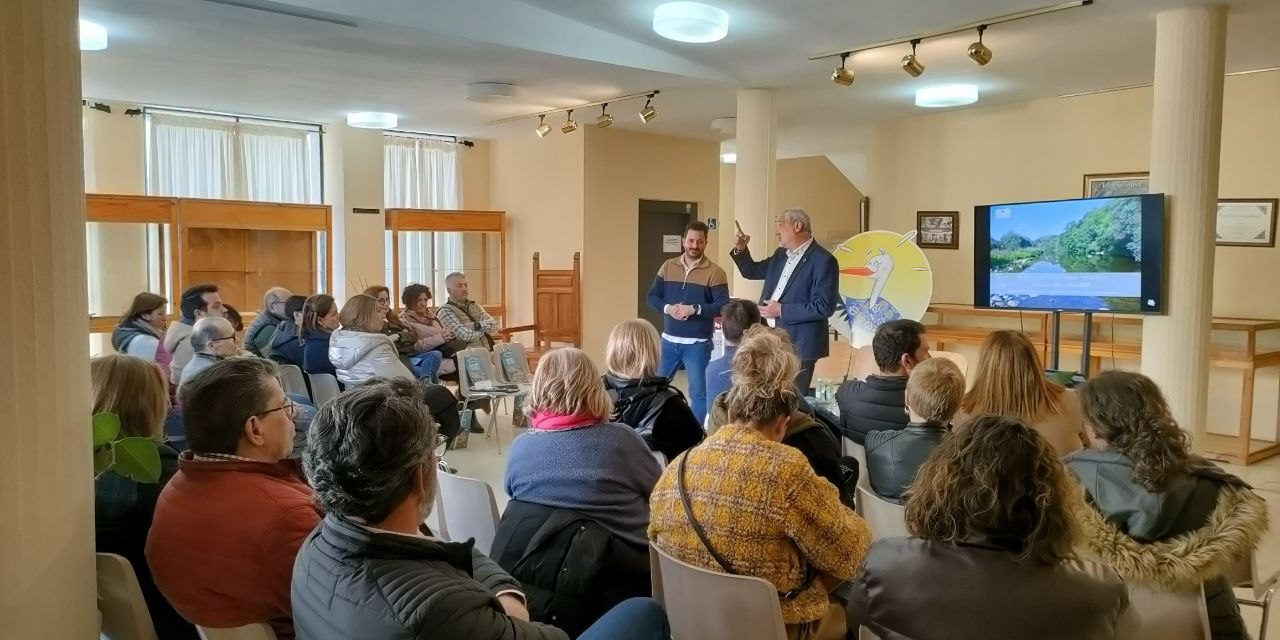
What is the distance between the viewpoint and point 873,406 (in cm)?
316

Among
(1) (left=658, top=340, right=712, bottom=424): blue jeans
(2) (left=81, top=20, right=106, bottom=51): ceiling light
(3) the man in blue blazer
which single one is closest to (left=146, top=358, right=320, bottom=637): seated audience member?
(3) the man in blue blazer

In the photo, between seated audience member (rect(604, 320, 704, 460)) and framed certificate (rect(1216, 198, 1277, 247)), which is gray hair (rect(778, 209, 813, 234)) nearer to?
seated audience member (rect(604, 320, 704, 460))

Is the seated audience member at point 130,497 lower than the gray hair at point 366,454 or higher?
lower

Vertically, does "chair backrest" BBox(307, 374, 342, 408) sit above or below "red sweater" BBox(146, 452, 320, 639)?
below

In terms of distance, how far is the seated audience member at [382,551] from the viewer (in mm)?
1341

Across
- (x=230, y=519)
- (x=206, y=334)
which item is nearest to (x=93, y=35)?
(x=206, y=334)

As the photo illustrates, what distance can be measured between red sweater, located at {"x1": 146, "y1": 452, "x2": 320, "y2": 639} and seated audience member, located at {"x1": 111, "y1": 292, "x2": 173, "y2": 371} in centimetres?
337

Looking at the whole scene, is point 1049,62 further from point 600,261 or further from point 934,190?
point 600,261

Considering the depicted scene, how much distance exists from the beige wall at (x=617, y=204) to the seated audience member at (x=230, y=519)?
727cm

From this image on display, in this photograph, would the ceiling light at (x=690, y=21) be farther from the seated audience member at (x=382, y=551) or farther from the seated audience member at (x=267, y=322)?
the seated audience member at (x=382, y=551)

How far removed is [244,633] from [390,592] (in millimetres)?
580

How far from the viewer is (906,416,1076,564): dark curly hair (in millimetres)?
1595

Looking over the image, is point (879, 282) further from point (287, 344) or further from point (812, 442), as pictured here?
point (287, 344)

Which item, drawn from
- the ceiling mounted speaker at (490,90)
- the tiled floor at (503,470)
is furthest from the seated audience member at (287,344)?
the ceiling mounted speaker at (490,90)
